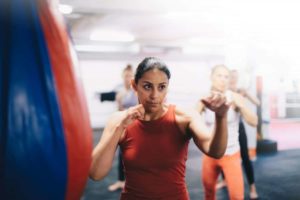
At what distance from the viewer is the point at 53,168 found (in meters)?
0.83

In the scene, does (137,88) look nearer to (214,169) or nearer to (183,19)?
(214,169)

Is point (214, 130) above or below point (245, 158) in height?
above

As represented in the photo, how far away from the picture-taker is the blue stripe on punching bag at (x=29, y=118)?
80 cm

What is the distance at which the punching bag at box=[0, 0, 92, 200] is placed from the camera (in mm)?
807

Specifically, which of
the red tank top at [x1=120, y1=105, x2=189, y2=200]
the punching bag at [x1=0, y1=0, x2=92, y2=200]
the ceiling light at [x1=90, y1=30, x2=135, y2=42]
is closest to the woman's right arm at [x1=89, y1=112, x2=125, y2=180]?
the red tank top at [x1=120, y1=105, x2=189, y2=200]

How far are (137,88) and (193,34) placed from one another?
29.0 feet

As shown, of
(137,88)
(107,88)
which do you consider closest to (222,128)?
(137,88)

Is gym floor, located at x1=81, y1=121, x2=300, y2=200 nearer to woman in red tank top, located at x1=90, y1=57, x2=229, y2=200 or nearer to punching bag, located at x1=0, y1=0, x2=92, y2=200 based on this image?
woman in red tank top, located at x1=90, y1=57, x2=229, y2=200

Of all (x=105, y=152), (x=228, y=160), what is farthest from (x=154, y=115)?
(x=228, y=160)

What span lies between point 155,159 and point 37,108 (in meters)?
0.79

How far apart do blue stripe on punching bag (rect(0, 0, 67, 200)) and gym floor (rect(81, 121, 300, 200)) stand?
3368 mm

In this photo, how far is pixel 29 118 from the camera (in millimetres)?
815

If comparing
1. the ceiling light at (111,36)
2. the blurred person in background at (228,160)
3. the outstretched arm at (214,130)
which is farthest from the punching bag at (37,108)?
the ceiling light at (111,36)

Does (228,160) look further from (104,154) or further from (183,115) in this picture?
(104,154)
